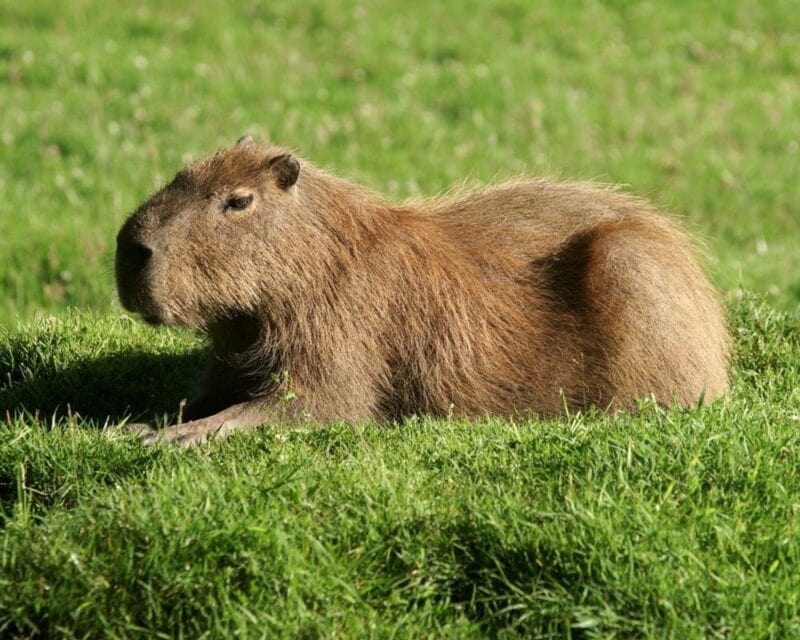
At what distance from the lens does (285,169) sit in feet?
18.0

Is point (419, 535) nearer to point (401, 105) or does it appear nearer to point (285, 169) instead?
point (285, 169)

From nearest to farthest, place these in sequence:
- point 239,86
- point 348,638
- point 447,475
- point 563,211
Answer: point 348,638 < point 447,475 < point 563,211 < point 239,86

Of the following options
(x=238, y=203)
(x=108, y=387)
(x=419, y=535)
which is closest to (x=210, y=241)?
(x=238, y=203)

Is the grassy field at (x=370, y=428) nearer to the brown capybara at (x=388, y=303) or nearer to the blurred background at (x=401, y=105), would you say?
the blurred background at (x=401, y=105)

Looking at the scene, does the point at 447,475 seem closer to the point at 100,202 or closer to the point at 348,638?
the point at 348,638

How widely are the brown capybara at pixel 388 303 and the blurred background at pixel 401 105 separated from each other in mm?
3325

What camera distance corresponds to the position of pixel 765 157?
474 inches

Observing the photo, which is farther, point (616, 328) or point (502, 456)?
point (616, 328)

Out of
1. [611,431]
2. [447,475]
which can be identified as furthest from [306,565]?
[611,431]

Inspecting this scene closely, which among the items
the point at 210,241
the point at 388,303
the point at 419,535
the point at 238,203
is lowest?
the point at 419,535

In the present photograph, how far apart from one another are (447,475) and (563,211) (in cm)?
191

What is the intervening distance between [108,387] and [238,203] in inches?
49.1

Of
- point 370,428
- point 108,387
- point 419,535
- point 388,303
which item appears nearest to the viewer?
point 419,535

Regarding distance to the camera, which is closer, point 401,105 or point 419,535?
point 419,535
